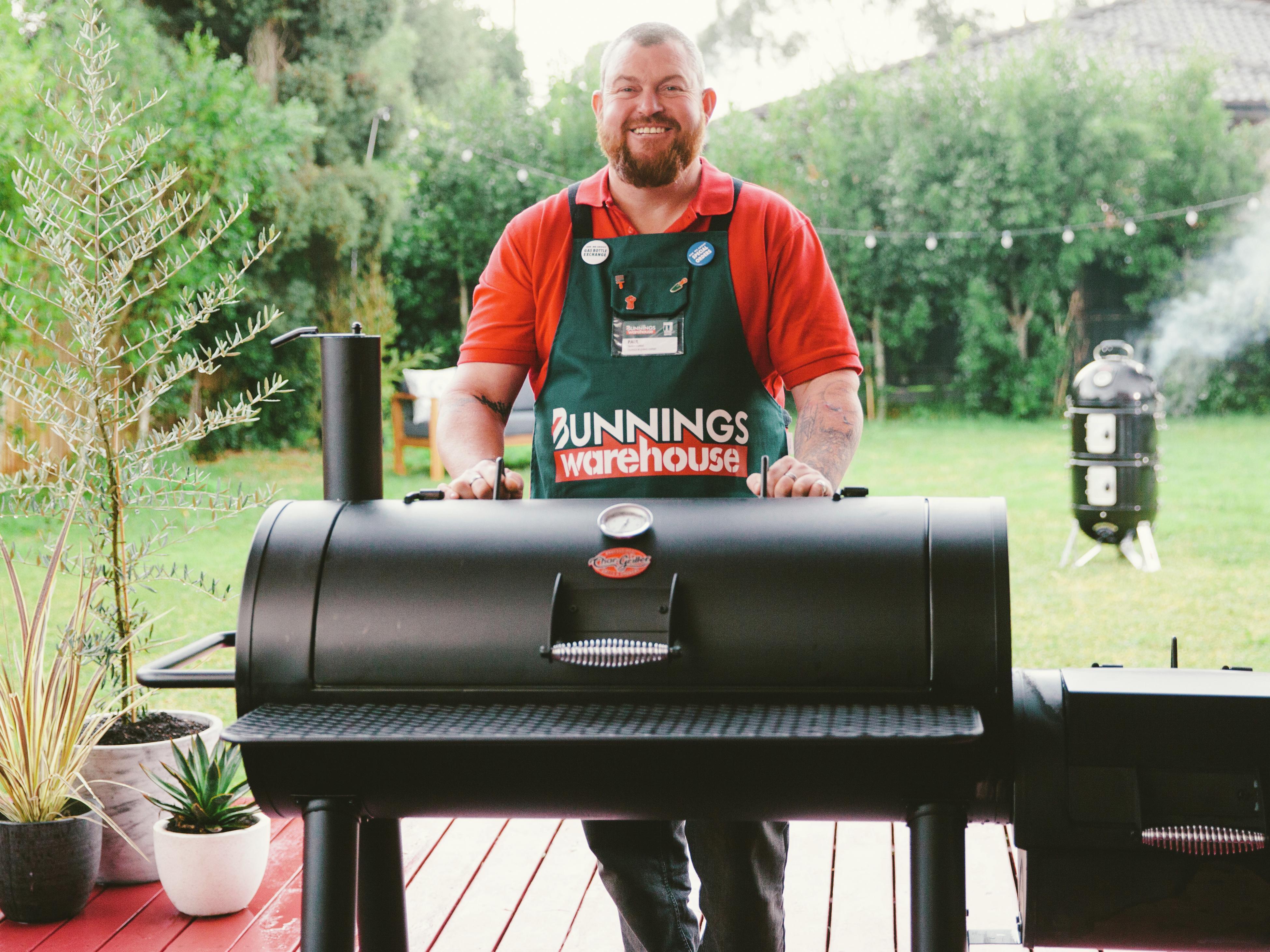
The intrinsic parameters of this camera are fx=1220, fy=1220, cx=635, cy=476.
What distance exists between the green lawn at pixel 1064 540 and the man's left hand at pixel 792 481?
1130 millimetres

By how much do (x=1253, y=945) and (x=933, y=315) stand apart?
363 inches

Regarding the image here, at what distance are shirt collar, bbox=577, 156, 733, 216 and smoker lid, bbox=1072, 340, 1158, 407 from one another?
4076mm

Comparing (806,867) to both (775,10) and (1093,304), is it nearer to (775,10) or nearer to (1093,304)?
(1093,304)

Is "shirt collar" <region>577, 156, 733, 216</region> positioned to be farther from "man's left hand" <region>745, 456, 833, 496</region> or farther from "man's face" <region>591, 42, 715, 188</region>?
"man's left hand" <region>745, 456, 833, 496</region>

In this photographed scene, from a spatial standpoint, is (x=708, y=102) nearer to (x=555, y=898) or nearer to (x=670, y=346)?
(x=670, y=346)

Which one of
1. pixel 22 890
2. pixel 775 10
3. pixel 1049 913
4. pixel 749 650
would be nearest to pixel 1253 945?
pixel 1049 913

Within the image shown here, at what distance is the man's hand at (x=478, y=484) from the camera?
1.53 m

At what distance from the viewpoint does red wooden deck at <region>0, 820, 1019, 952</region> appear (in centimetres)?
225

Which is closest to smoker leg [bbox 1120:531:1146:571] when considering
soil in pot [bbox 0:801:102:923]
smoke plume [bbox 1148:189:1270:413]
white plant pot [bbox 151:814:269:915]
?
white plant pot [bbox 151:814:269:915]

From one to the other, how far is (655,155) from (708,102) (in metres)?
0.17

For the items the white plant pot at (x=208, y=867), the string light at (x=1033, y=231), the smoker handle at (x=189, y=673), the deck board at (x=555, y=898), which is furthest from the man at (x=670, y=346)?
the string light at (x=1033, y=231)

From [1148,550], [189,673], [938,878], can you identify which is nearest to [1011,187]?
[1148,550]

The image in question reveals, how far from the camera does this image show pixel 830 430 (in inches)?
66.6

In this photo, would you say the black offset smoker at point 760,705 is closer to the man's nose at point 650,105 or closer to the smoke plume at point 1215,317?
the man's nose at point 650,105
